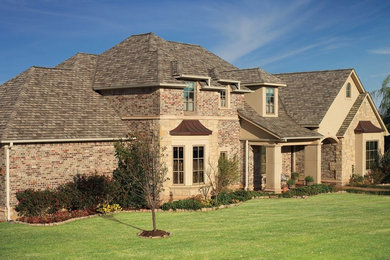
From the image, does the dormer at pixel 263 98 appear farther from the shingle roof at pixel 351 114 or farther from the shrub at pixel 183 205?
the shrub at pixel 183 205

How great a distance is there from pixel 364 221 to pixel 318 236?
154 inches

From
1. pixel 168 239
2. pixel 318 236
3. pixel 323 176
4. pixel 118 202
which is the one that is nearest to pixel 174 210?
pixel 118 202

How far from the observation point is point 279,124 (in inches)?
1203

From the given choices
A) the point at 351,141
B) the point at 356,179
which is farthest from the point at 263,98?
the point at 356,179

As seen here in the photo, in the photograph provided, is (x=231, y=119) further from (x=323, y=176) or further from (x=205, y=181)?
(x=323, y=176)

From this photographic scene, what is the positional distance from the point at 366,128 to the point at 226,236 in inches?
845

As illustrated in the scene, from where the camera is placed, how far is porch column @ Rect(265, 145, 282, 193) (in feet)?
92.1

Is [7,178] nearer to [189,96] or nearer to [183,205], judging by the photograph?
[183,205]

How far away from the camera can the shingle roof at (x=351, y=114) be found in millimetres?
33625

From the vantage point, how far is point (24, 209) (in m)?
20.9

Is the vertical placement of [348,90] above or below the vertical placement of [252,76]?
below

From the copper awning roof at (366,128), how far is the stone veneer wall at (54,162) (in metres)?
18.7

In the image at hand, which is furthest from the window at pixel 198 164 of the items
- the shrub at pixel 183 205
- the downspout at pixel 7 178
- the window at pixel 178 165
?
the downspout at pixel 7 178

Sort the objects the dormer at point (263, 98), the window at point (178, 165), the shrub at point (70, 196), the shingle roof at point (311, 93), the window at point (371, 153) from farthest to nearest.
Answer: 1. the window at point (371, 153)
2. the shingle roof at point (311, 93)
3. the dormer at point (263, 98)
4. the window at point (178, 165)
5. the shrub at point (70, 196)
